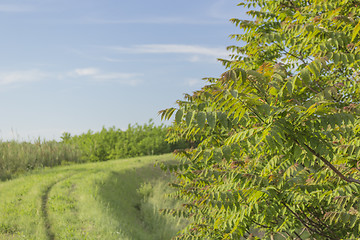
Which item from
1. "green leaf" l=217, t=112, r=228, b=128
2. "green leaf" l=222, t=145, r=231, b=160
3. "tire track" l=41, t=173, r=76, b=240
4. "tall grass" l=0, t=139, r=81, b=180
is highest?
"green leaf" l=217, t=112, r=228, b=128

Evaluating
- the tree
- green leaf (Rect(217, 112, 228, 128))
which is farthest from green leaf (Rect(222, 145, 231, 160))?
green leaf (Rect(217, 112, 228, 128))

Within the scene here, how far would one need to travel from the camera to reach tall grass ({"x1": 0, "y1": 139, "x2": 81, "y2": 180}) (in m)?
17.5

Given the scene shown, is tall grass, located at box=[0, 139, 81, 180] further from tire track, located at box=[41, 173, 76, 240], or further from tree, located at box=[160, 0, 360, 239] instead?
tree, located at box=[160, 0, 360, 239]

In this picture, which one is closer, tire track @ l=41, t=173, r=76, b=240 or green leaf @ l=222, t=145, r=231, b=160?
green leaf @ l=222, t=145, r=231, b=160

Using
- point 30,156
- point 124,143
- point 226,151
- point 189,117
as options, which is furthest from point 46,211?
point 124,143

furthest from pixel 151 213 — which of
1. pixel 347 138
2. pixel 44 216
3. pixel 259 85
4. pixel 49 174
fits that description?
pixel 259 85

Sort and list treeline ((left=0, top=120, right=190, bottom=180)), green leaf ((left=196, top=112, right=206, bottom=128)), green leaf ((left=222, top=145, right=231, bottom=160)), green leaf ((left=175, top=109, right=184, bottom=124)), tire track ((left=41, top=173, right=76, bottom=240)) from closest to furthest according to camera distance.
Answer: green leaf ((left=196, top=112, right=206, bottom=128)) < green leaf ((left=175, top=109, right=184, bottom=124)) < green leaf ((left=222, top=145, right=231, bottom=160)) < tire track ((left=41, top=173, right=76, bottom=240)) < treeline ((left=0, top=120, right=190, bottom=180))

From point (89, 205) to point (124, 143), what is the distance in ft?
37.6

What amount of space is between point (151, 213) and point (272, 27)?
766cm

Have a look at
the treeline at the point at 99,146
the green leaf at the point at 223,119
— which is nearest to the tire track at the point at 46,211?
the treeline at the point at 99,146

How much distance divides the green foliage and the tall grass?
1.11 m

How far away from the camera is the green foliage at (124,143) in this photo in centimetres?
2217

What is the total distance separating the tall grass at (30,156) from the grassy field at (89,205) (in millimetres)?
1596

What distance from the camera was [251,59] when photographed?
8336mm
